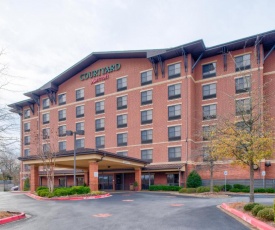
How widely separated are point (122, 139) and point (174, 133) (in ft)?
29.1

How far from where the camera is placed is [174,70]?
4369cm

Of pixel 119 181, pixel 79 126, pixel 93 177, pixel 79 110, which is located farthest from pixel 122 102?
pixel 93 177

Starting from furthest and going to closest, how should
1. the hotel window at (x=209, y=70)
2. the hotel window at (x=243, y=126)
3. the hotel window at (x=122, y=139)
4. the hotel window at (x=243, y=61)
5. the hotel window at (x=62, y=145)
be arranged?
the hotel window at (x=62, y=145) → the hotel window at (x=122, y=139) → the hotel window at (x=209, y=70) → the hotel window at (x=243, y=61) → the hotel window at (x=243, y=126)

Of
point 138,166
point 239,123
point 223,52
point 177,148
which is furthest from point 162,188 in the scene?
point 239,123

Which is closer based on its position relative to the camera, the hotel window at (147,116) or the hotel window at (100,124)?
the hotel window at (147,116)

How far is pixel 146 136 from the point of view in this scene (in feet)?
149

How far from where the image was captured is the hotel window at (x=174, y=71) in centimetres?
4327

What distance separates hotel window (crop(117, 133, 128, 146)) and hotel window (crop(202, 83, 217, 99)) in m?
13.2

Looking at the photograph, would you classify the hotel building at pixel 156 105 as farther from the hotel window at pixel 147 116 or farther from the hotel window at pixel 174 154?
the hotel window at pixel 147 116

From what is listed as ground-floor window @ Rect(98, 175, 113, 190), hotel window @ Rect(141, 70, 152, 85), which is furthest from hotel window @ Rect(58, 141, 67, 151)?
hotel window @ Rect(141, 70, 152, 85)

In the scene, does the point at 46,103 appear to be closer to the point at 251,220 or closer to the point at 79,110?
the point at 79,110

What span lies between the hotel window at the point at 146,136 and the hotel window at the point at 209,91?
924 centimetres

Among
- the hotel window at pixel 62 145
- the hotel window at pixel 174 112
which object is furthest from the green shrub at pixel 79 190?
the hotel window at pixel 62 145

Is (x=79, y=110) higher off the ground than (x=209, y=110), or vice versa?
(x=79, y=110)
